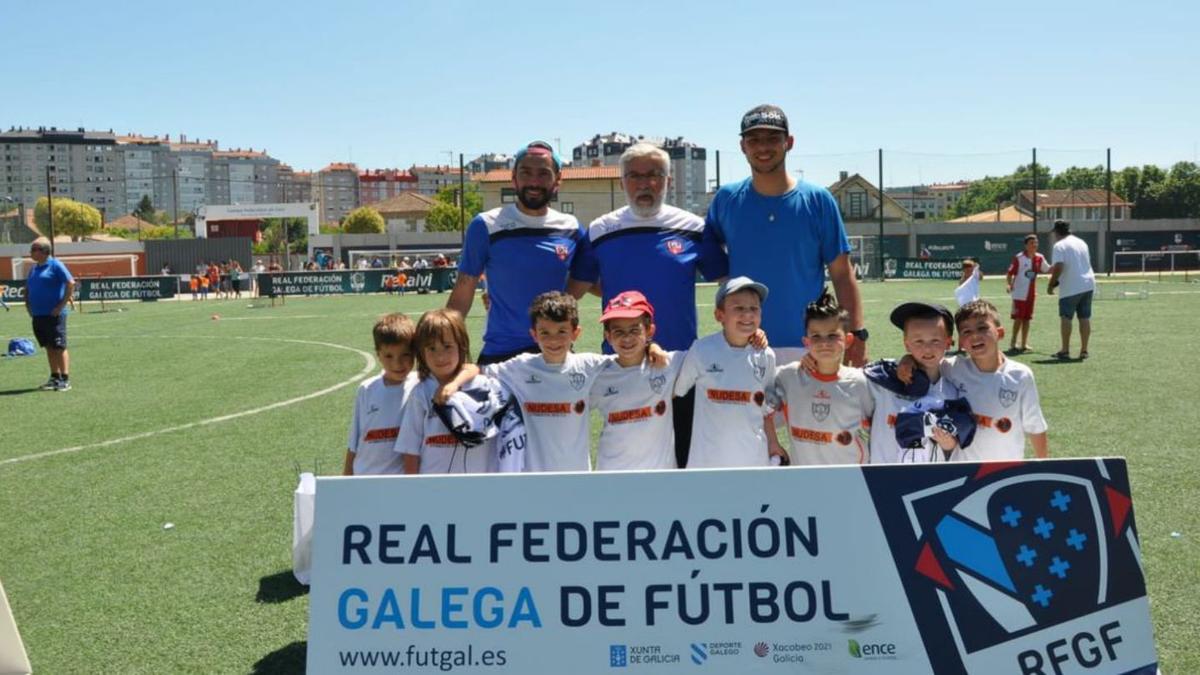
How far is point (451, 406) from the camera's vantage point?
3.88m

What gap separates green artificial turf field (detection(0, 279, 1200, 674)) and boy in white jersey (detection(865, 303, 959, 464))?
1282 millimetres

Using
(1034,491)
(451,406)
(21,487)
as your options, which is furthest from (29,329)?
(1034,491)

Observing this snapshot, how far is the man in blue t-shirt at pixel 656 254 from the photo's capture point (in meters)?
4.63

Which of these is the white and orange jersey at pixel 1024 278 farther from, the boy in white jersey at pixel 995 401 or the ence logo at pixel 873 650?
the ence logo at pixel 873 650

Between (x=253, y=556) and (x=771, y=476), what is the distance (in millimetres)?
3525

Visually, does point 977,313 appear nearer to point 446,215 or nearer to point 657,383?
point 657,383

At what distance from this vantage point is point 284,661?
402 cm

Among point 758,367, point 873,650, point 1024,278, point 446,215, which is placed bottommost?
point 873,650

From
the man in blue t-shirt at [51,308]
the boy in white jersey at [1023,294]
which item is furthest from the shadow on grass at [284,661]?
the boy in white jersey at [1023,294]

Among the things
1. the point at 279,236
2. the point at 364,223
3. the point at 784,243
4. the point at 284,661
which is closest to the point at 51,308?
the point at 284,661

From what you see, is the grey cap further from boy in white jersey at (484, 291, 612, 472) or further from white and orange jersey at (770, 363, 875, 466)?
boy in white jersey at (484, 291, 612, 472)

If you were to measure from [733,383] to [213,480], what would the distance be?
4.83 m

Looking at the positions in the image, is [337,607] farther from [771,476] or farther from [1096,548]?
[1096,548]

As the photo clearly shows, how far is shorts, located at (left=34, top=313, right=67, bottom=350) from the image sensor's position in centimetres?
1272
